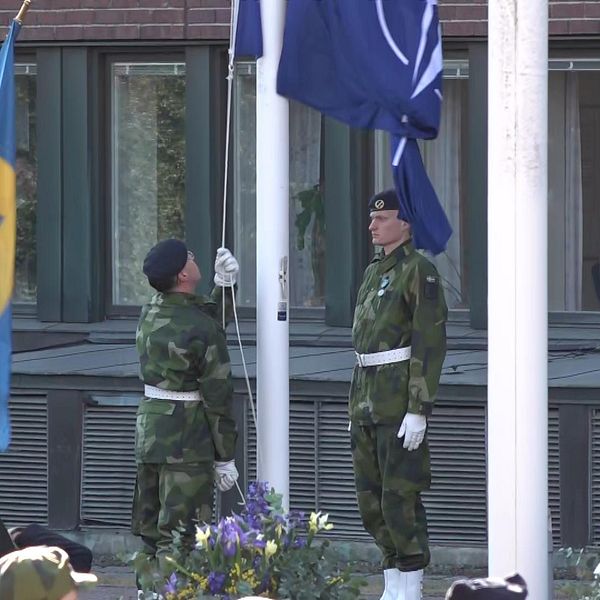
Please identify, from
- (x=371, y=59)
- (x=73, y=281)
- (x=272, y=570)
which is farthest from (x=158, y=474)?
(x=73, y=281)

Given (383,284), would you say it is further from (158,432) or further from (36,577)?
(36,577)

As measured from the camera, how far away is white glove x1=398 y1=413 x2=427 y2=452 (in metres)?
7.88

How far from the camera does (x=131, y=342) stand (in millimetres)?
11062

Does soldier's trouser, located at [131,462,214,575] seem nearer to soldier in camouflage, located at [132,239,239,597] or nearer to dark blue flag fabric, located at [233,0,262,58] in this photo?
soldier in camouflage, located at [132,239,239,597]

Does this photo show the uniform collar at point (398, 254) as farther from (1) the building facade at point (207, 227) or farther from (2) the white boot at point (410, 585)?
(1) the building facade at point (207, 227)

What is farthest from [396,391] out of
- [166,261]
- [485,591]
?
[485,591]

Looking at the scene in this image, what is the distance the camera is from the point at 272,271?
734 cm

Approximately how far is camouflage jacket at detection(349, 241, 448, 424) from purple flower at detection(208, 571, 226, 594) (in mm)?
1820

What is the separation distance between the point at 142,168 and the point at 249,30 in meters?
4.46

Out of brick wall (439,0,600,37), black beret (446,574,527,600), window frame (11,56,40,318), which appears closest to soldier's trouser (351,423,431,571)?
brick wall (439,0,600,37)

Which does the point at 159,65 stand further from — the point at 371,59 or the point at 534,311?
the point at 534,311

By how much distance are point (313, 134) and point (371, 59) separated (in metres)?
4.49

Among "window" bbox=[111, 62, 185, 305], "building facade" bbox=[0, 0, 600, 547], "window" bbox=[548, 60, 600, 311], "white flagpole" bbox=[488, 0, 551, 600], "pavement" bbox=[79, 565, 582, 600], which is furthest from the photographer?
"window" bbox=[111, 62, 185, 305]

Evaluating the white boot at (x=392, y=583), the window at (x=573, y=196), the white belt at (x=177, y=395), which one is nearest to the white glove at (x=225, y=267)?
the white belt at (x=177, y=395)
